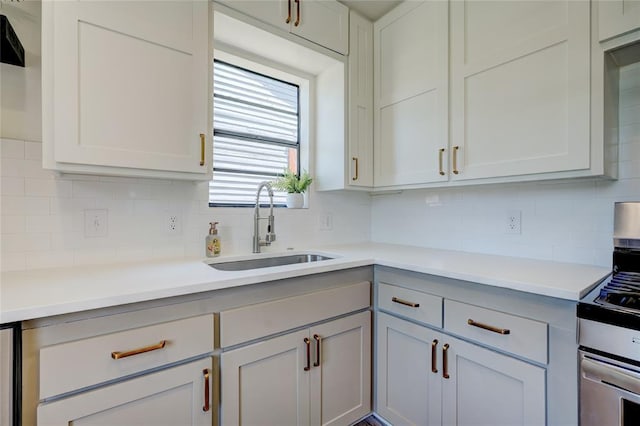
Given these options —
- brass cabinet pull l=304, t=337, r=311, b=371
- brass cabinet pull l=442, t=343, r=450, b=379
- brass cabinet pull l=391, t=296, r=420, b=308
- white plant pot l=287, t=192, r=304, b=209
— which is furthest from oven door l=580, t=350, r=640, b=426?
white plant pot l=287, t=192, r=304, b=209

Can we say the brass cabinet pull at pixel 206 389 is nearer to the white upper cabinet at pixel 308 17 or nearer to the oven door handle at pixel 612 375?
the oven door handle at pixel 612 375

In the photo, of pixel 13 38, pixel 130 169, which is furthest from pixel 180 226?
pixel 13 38

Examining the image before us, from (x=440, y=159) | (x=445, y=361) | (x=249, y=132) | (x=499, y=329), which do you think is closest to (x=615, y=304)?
(x=499, y=329)

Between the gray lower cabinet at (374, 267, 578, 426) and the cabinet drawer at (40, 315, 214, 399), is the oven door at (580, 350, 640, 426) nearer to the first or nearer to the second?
the gray lower cabinet at (374, 267, 578, 426)

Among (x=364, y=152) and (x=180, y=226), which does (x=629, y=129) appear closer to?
(x=364, y=152)

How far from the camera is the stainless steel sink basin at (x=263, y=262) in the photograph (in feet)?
5.63

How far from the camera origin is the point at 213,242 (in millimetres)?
1674

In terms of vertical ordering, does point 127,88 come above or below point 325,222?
above

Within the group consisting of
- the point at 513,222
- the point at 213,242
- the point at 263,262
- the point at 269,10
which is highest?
the point at 269,10

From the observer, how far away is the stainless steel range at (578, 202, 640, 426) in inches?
34.9

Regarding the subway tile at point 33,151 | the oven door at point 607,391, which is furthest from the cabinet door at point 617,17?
the subway tile at point 33,151

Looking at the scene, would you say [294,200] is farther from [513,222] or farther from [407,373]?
[513,222]

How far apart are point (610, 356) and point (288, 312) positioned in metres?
1.09

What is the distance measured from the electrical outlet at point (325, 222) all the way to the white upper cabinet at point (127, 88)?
0.96 metres
